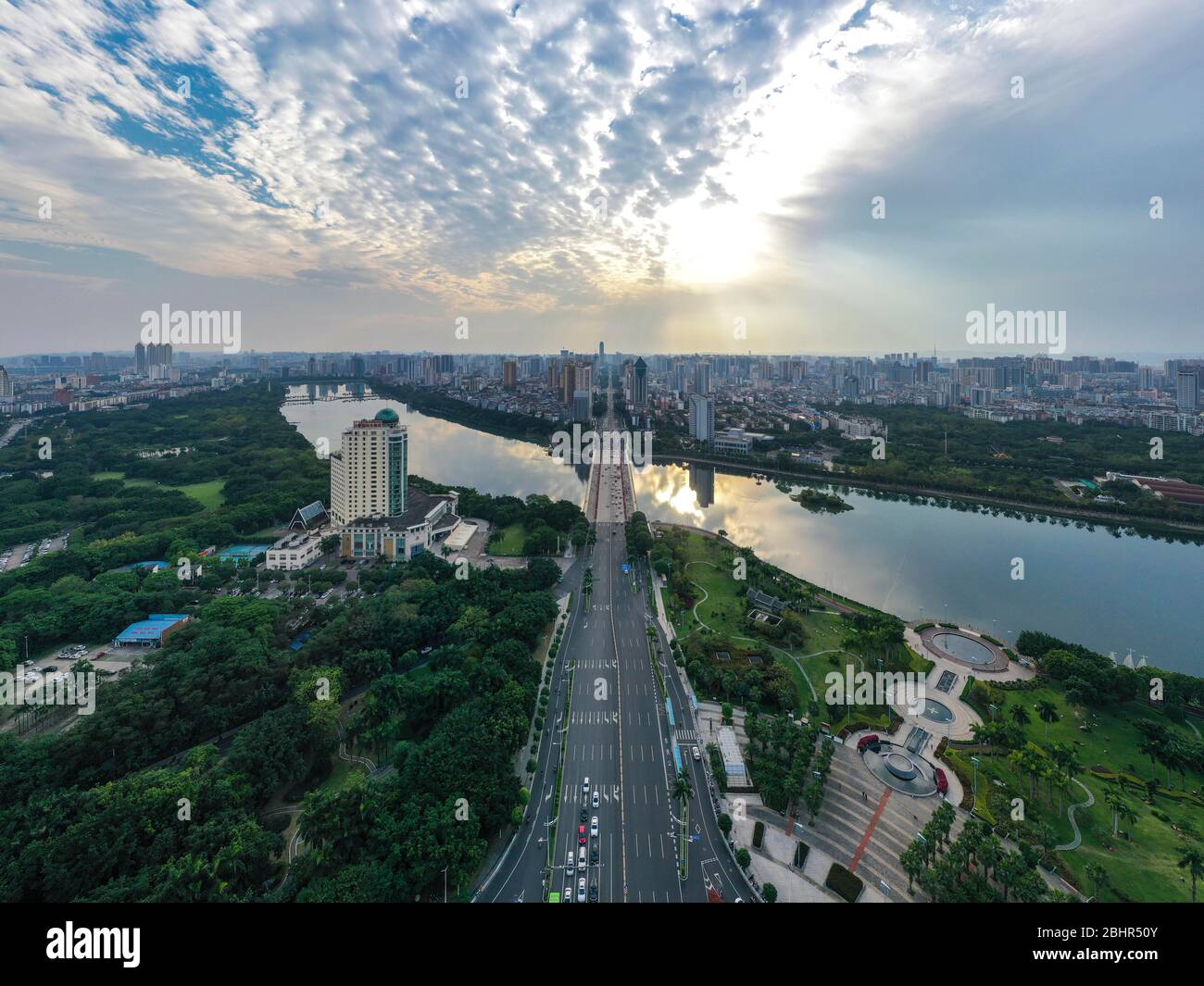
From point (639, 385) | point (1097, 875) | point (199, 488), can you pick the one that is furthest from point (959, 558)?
point (639, 385)

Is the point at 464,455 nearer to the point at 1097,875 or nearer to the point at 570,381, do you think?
the point at 570,381

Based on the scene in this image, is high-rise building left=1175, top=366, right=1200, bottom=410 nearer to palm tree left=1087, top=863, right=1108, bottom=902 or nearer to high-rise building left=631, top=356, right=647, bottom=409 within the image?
high-rise building left=631, top=356, right=647, bottom=409

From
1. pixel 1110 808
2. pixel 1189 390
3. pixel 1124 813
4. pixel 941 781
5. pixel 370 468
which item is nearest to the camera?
pixel 1124 813

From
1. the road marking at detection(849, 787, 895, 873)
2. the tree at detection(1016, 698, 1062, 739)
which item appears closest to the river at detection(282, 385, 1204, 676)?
the tree at detection(1016, 698, 1062, 739)

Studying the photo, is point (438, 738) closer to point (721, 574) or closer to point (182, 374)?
point (721, 574)

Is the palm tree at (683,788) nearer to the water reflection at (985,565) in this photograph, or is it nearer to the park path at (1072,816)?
the park path at (1072,816)

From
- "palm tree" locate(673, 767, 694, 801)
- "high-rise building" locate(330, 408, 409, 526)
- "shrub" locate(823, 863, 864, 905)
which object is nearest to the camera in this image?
"shrub" locate(823, 863, 864, 905)
